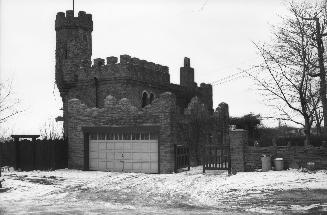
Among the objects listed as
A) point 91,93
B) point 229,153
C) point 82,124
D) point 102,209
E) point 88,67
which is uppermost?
point 88,67

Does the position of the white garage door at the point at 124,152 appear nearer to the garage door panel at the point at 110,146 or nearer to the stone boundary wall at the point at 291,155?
the garage door panel at the point at 110,146

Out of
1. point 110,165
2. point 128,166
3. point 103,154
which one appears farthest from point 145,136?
point 103,154

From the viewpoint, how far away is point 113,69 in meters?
29.9

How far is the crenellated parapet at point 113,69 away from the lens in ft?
97.2

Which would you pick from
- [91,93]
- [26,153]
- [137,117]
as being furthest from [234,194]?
[91,93]

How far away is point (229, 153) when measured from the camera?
20297 mm

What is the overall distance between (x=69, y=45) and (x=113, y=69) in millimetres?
4326

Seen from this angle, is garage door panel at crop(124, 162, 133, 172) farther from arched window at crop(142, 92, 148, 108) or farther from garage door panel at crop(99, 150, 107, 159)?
arched window at crop(142, 92, 148, 108)

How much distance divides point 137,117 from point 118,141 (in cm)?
186

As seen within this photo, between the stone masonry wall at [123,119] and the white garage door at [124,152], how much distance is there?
0.58 meters

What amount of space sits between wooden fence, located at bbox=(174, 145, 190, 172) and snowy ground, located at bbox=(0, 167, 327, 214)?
5.59ft

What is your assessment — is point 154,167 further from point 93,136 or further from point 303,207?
point 303,207

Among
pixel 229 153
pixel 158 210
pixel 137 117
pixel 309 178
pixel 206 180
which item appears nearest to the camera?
pixel 158 210

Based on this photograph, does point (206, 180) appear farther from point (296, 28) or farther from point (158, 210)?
point (296, 28)
